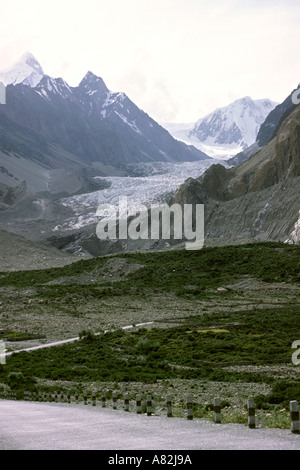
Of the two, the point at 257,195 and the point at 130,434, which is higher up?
the point at 257,195

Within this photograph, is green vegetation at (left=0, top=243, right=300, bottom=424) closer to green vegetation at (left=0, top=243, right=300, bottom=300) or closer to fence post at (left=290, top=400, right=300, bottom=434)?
green vegetation at (left=0, top=243, right=300, bottom=300)

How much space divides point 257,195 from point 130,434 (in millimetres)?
140222

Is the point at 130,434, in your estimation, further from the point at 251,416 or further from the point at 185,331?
the point at 185,331

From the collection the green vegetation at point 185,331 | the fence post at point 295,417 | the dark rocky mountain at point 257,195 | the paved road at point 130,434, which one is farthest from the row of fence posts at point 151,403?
the dark rocky mountain at point 257,195

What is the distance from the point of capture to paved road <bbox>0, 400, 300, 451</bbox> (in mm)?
12062

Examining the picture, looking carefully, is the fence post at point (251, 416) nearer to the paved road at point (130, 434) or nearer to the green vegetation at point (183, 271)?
the paved road at point (130, 434)

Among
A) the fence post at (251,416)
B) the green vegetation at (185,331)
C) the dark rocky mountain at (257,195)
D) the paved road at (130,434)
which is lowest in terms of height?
the paved road at (130,434)

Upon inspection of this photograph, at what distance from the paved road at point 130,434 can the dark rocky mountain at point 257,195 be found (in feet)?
356

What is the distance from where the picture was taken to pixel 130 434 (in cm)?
1423

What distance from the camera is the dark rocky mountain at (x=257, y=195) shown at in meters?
136

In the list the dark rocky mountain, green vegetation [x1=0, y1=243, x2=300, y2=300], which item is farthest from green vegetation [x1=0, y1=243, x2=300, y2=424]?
the dark rocky mountain

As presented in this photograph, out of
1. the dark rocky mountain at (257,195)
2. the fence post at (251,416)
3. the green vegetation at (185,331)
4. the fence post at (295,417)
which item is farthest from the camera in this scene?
the dark rocky mountain at (257,195)

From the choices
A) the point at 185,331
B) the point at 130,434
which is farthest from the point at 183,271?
the point at 130,434

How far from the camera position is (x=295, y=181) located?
464ft
